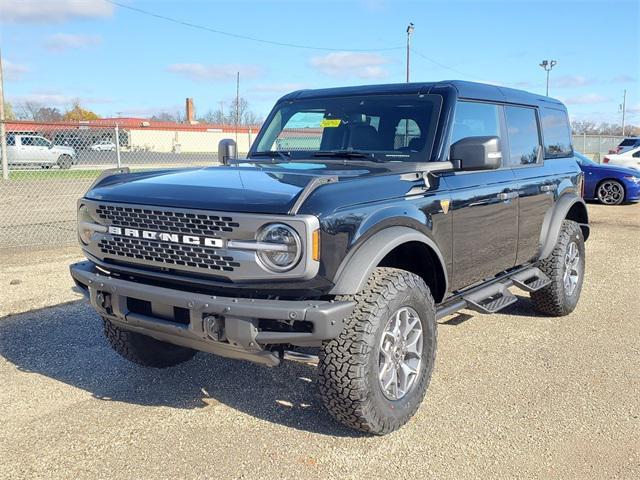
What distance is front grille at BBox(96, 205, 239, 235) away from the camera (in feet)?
10.1

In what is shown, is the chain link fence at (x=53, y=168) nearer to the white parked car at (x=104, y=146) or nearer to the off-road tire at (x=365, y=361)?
the white parked car at (x=104, y=146)

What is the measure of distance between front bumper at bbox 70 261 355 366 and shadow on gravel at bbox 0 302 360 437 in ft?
2.36

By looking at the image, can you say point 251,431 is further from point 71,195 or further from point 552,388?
point 71,195

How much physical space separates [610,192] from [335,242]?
14.3 m

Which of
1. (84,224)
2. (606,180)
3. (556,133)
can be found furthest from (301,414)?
(606,180)

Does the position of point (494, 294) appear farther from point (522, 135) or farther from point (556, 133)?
point (556, 133)

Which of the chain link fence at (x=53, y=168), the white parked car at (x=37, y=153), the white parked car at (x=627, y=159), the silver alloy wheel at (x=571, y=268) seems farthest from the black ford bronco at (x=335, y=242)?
the white parked car at (x=627, y=159)

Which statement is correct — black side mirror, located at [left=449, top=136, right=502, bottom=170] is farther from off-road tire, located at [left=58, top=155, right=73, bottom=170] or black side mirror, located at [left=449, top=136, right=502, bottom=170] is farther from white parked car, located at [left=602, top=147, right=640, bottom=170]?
white parked car, located at [left=602, top=147, right=640, bottom=170]

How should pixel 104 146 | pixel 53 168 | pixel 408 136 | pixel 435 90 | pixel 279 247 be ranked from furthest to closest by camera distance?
pixel 104 146 → pixel 53 168 → pixel 435 90 → pixel 408 136 → pixel 279 247

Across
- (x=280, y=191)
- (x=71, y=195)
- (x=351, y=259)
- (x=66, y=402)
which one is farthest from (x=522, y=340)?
(x=71, y=195)

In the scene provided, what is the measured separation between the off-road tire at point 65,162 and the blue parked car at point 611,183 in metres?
12.0

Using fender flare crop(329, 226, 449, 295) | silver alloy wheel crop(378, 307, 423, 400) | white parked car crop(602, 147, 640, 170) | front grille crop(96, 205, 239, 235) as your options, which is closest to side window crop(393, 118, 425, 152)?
fender flare crop(329, 226, 449, 295)

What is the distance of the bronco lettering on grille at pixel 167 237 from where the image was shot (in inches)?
122

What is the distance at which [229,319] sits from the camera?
3.01 metres
